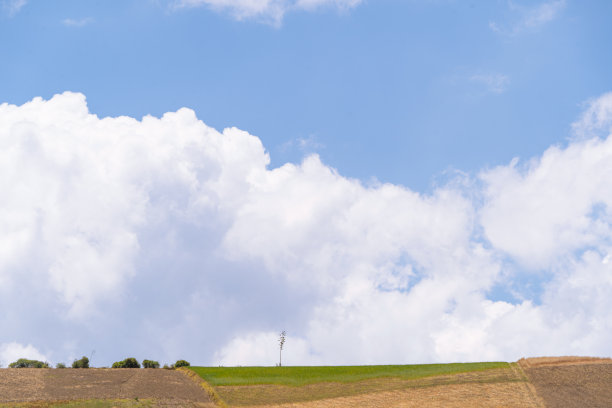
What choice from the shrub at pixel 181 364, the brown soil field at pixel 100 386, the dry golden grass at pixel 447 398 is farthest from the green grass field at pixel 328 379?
the shrub at pixel 181 364

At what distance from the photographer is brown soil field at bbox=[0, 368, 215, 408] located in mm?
63875

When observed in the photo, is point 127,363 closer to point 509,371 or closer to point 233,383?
point 233,383

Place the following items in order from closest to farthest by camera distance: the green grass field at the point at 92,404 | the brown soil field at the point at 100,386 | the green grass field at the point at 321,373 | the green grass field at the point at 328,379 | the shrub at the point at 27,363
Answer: the green grass field at the point at 92,404, the brown soil field at the point at 100,386, the green grass field at the point at 328,379, the green grass field at the point at 321,373, the shrub at the point at 27,363

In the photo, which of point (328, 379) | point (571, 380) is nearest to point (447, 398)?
point (571, 380)

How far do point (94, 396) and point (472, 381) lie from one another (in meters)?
47.0

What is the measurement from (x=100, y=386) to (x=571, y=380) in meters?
60.1

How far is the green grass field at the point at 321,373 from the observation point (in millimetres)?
74812

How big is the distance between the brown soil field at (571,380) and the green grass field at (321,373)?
18.5 feet

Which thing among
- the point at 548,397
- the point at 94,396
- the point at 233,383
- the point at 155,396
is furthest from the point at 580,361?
the point at 94,396

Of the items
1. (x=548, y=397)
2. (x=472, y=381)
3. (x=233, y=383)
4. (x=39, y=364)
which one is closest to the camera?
(x=548, y=397)

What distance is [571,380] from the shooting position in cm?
6806

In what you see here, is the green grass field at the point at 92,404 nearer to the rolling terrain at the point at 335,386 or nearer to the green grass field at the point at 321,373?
the rolling terrain at the point at 335,386

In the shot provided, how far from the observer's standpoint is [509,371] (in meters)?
73.2

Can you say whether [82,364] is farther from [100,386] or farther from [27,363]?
[100,386]
